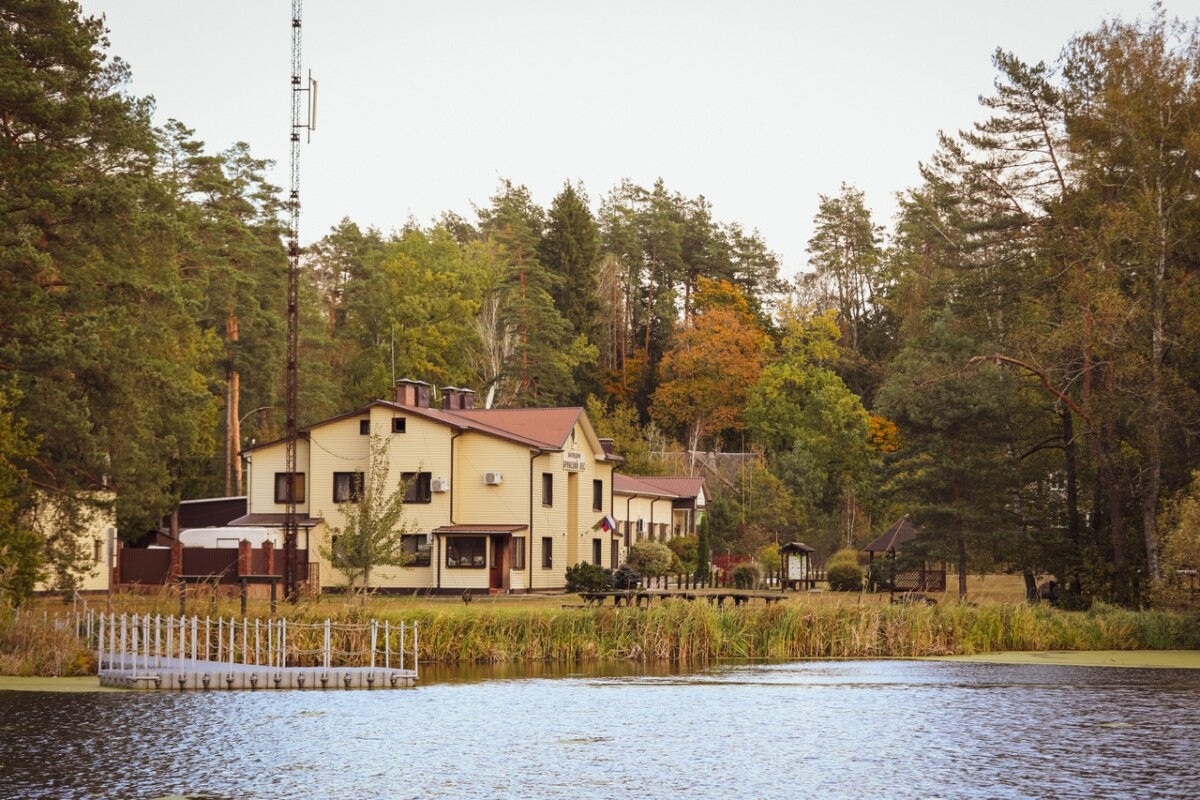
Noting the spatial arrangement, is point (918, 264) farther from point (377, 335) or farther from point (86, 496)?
point (86, 496)

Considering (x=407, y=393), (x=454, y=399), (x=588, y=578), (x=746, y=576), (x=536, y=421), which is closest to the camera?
(x=588, y=578)

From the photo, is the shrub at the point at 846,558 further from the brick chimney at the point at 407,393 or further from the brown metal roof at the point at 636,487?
the brick chimney at the point at 407,393

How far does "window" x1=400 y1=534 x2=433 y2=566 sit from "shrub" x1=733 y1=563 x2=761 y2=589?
14127 millimetres

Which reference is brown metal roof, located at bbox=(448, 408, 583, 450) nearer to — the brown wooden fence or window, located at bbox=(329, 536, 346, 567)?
the brown wooden fence

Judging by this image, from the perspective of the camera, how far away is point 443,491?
5894cm

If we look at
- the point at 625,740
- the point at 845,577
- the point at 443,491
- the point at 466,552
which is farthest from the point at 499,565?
the point at 625,740

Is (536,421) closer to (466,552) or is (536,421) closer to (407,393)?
(407,393)

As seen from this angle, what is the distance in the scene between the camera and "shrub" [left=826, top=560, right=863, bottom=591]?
61531 millimetres

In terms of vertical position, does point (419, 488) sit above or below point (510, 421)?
below

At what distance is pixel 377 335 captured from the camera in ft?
319

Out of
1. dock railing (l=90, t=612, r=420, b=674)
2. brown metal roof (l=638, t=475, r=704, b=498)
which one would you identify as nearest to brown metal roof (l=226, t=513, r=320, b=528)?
brown metal roof (l=638, t=475, r=704, b=498)

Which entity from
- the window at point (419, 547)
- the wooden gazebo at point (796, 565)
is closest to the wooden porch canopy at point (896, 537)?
the wooden gazebo at point (796, 565)

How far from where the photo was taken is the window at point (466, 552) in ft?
190

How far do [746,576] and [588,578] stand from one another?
10536 mm
